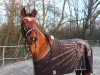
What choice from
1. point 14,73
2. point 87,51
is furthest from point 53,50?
point 14,73

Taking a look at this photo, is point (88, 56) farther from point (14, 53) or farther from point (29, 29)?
point (14, 53)

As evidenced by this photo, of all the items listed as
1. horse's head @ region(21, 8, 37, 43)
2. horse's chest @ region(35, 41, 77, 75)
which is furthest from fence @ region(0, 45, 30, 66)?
horse's head @ region(21, 8, 37, 43)

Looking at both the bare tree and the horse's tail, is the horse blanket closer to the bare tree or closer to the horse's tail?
the horse's tail

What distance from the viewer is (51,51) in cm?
594

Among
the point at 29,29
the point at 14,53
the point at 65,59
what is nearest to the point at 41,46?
the point at 29,29

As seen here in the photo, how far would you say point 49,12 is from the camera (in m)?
22.0

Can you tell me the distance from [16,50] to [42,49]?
11643 mm

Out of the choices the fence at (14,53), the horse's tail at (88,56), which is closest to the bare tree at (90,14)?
the fence at (14,53)

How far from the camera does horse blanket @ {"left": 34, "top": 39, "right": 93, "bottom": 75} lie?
19.1ft

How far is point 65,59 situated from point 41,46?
90 centimetres

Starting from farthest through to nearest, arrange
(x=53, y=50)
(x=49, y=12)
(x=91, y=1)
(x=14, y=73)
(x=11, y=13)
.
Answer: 1. (x=91, y=1)
2. (x=49, y=12)
3. (x=11, y=13)
4. (x=14, y=73)
5. (x=53, y=50)

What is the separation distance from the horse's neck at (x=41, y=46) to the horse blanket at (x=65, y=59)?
0.10m

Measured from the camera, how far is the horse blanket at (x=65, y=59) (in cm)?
Answer: 581

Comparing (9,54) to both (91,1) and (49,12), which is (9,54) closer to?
(49,12)
